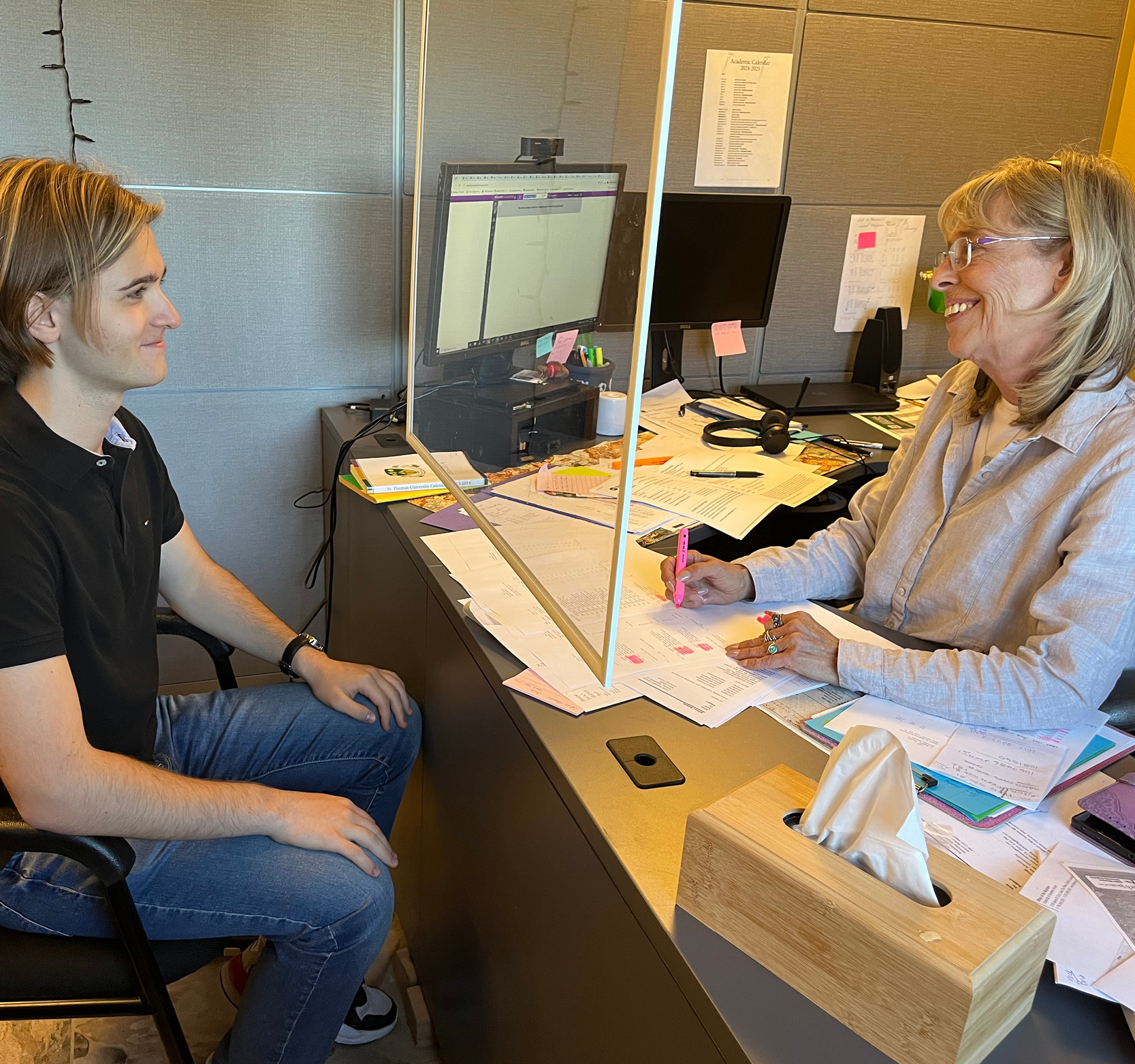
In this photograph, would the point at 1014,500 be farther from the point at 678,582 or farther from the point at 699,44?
the point at 699,44

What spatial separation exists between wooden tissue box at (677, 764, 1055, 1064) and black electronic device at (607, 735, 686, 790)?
18 cm

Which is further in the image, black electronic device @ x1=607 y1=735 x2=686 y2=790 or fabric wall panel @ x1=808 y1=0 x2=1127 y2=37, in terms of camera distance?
fabric wall panel @ x1=808 y1=0 x2=1127 y2=37

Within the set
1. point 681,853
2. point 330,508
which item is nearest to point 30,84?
point 330,508

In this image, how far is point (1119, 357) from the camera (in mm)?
1288

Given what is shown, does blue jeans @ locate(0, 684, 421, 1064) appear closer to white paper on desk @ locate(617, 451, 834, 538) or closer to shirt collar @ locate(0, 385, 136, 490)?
shirt collar @ locate(0, 385, 136, 490)

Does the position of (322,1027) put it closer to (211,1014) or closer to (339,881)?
(339,881)

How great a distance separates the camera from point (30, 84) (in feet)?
6.06

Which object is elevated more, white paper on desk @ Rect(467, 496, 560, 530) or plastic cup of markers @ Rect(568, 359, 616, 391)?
plastic cup of markers @ Rect(568, 359, 616, 391)

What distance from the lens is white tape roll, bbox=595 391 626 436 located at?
2.85 ft

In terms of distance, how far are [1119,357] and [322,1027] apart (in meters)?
1.35

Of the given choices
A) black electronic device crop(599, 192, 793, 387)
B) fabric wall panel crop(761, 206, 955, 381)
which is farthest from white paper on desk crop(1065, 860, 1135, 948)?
fabric wall panel crop(761, 206, 955, 381)

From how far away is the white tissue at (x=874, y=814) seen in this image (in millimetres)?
729

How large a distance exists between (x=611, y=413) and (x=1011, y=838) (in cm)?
57

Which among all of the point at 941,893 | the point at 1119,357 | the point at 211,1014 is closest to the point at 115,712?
the point at 211,1014
